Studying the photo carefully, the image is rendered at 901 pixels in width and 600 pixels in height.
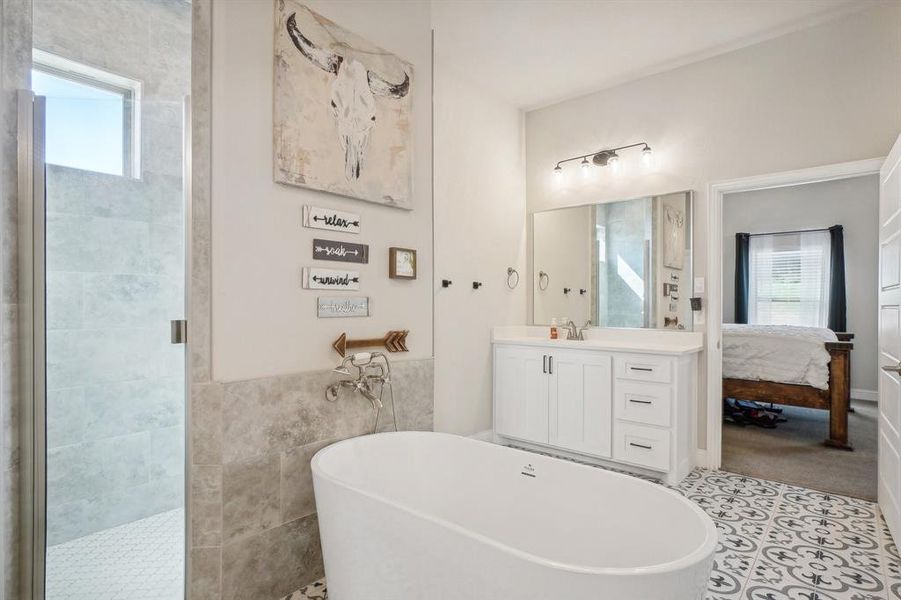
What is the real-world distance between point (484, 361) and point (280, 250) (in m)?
2.19

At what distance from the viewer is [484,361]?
379 centimetres

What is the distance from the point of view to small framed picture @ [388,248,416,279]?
238 centimetres

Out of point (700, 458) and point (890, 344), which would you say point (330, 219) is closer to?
point (890, 344)

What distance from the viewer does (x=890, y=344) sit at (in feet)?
7.62

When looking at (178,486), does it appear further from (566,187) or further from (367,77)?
(566,187)

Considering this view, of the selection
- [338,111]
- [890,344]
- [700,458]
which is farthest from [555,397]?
[338,111]

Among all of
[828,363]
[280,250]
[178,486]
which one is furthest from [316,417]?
[828,363]

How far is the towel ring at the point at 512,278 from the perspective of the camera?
13.2 ft

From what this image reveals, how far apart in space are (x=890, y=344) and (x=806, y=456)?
1.63 meters

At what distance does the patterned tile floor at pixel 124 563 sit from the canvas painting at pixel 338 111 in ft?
4.61

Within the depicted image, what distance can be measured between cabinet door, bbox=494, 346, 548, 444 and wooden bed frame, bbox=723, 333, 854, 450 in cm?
202

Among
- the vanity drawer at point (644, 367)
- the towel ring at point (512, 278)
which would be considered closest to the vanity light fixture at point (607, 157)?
the towel ring at point (512, 278)

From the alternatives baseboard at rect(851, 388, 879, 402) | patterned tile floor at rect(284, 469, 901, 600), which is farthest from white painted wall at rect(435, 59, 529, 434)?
baseboard at rect(851, 388, 879, 402)

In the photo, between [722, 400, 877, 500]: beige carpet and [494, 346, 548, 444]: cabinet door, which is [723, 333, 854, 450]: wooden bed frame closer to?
[722, 400, 877, 500]: beige carpet
